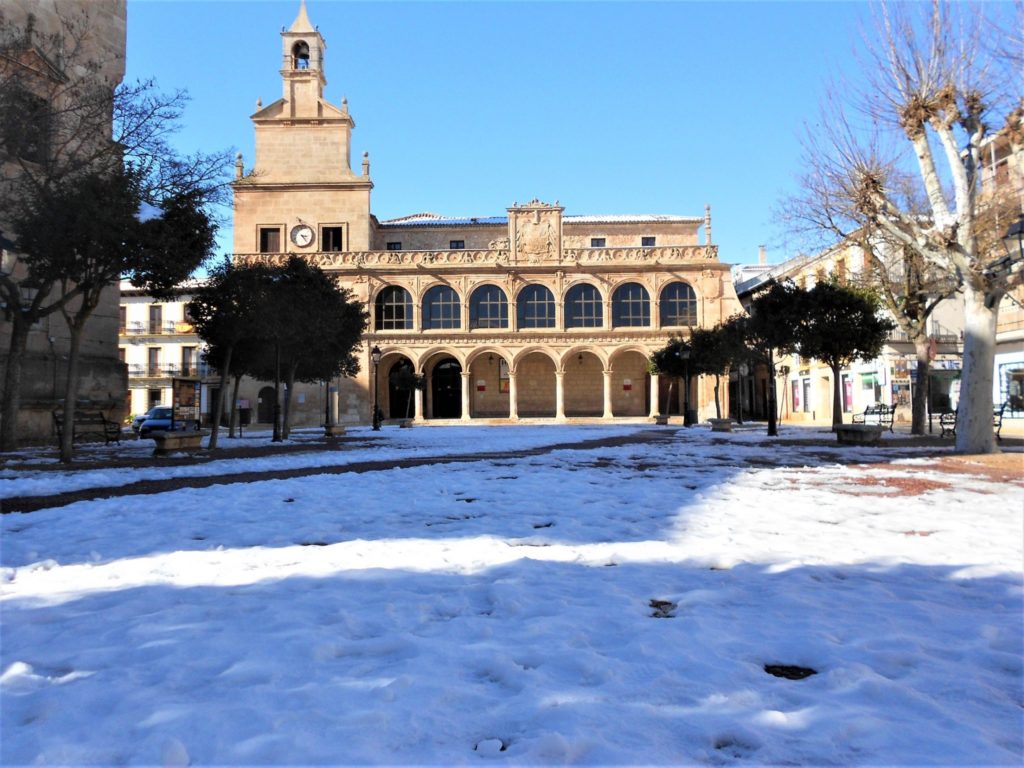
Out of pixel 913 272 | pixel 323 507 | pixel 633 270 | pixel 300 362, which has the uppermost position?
pixel 633 270

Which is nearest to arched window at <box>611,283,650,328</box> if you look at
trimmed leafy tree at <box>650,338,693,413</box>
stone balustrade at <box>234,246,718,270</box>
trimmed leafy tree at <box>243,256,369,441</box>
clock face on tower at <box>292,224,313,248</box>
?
stone balustrade at <box>234,246,718,270</box>

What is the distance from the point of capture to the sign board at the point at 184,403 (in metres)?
19.3

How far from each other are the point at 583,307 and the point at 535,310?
2.85 meters

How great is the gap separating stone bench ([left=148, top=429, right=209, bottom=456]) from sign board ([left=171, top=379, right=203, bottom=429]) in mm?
5171

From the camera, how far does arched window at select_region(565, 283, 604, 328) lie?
130 ft

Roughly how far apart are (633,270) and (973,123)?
1070 inches

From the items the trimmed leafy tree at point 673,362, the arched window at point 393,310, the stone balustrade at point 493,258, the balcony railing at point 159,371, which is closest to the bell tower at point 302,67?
the stone balustrade at point 493,258

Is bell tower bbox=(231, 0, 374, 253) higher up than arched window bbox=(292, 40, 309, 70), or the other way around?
arched window bbox=(292, 40, 309, 70)

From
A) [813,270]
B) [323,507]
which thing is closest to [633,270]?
[813,270]

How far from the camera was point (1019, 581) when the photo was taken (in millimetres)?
3551

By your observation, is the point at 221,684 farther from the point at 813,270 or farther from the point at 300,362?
the point at 813,270

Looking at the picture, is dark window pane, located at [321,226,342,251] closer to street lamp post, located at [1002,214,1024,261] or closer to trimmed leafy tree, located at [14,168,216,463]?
trimmed leafy tree, located at [14,168,216,463]

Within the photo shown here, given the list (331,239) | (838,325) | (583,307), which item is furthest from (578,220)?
(838,325)

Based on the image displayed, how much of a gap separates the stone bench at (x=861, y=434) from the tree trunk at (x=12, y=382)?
56.9ft
